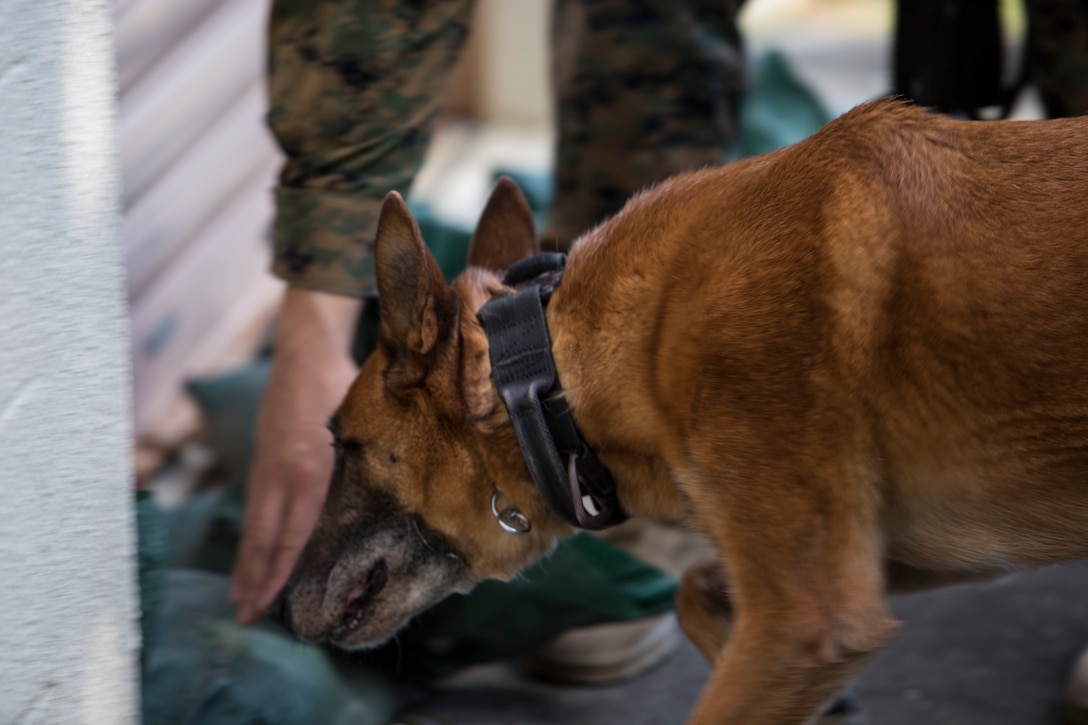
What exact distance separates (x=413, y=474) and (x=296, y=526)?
437 millimetres

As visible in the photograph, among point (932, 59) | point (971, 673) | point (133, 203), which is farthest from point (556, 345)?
point (133, 203)

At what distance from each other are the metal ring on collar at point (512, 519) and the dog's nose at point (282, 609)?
516 mm

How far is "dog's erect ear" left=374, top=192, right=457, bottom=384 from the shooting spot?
2.01 m

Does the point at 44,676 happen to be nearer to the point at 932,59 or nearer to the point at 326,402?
the point at 326,402

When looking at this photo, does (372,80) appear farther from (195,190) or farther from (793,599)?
(195,190)

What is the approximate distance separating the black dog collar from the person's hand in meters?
0.53

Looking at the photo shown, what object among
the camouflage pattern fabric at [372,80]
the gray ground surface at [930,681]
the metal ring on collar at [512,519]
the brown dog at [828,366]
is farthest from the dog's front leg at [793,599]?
the camouflage pattern fabric at [372,80]

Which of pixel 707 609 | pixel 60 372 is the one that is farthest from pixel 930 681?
pixel 60 372

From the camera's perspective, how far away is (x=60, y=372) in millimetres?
1786

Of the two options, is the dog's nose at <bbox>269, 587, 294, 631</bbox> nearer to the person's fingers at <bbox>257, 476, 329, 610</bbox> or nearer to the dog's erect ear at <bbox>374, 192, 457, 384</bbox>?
the person's fingers at <bbox>257, 476, 329, 610</bbox>

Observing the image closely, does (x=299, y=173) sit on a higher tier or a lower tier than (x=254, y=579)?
higher

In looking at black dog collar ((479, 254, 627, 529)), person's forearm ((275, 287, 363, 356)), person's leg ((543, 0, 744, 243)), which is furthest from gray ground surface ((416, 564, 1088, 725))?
person's leg ((543, 0, 744, 243))

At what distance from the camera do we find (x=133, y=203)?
3.97 m

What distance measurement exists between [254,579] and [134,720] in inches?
21.9
